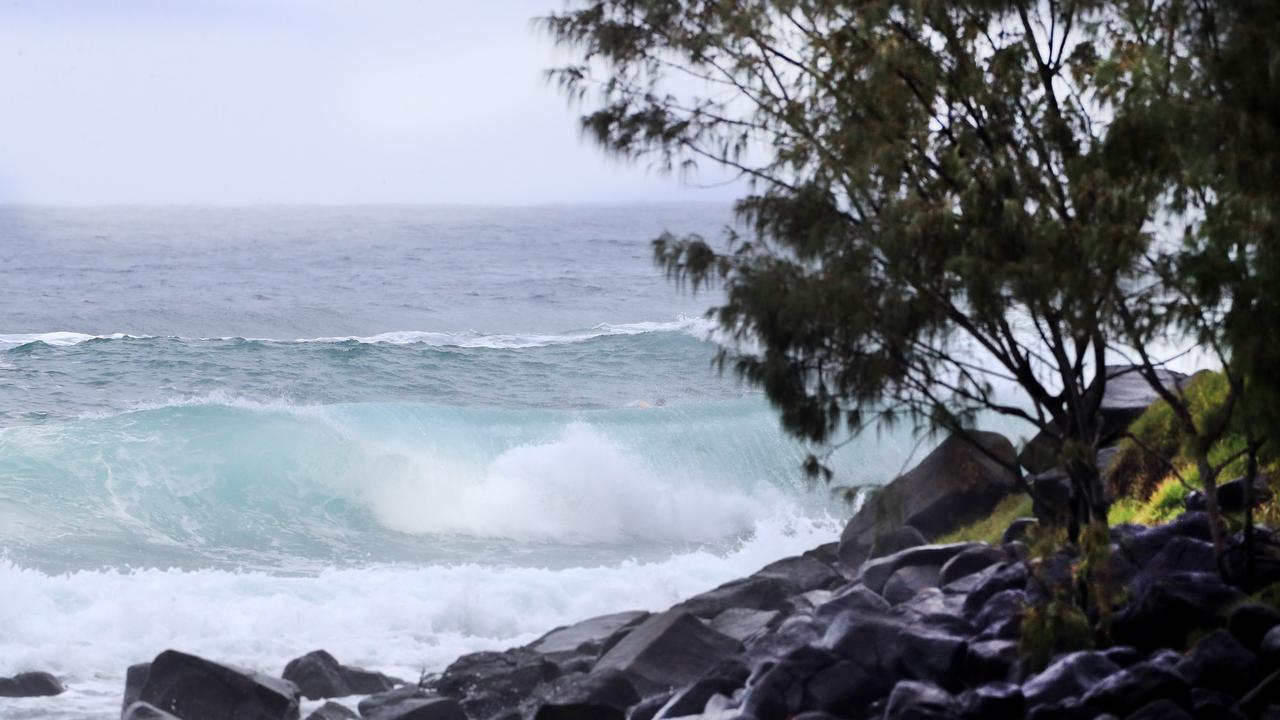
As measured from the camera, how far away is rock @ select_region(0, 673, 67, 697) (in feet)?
42.1

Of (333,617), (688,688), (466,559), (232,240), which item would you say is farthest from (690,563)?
(232,240)

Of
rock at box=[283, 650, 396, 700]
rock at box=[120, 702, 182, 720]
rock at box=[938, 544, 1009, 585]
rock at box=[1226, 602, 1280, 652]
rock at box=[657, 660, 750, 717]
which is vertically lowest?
rock at box=[283, 650, 396, 700]

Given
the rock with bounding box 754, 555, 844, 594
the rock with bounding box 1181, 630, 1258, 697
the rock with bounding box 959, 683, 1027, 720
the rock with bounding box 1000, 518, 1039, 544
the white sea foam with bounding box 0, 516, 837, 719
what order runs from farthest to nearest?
the rock with bounding box 754, 555, 844, 594, the white sea foam with bounding box 0, 516, 837, 719, the rock with bounding box 1000, 518, 1039, 544, the rock with bounding box 959, 683, 1027, 720, the rock with bounding box 1181, 630, 1258, 697

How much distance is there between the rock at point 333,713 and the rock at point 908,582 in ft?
15.7

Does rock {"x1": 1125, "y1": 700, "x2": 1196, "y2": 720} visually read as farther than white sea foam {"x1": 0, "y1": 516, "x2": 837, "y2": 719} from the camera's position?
No

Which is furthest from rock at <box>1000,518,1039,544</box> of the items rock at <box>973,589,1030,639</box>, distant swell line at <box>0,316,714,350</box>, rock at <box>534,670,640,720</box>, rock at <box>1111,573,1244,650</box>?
distant swell line at <box>0,316,714,350</box>

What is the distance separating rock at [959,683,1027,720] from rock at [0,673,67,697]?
8.58 metres

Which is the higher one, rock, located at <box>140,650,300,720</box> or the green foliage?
the green foliage

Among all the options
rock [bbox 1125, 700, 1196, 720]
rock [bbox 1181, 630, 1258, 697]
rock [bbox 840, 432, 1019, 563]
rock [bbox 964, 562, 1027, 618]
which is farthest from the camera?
rock [bbox 840, 432, 1019, 563]

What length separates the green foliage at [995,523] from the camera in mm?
15070

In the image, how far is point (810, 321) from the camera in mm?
9062

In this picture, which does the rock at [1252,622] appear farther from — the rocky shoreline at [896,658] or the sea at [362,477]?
the sea at [362,477]

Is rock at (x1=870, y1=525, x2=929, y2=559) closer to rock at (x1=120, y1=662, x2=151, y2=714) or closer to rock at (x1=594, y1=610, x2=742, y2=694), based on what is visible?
rock at (x1=594, y1=610, x2=742, y2=694)

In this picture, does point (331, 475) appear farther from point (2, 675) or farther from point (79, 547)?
point (2, 675)
